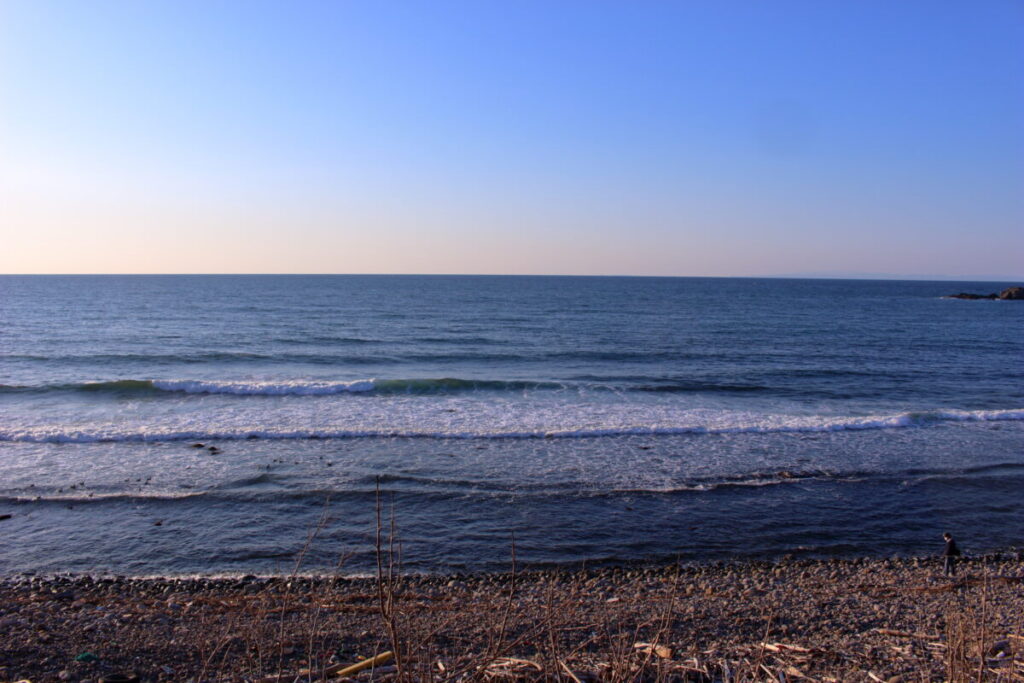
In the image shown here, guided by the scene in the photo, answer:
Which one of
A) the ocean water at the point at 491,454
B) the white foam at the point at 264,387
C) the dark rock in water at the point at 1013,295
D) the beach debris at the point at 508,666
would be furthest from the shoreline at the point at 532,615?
the dark rock in water at the point at 1013,295

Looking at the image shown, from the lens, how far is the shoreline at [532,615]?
244 inches

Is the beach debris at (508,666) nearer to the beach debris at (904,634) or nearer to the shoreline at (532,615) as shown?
the shoreline at (532,615)

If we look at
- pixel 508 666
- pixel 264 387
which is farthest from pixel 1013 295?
pixel 508 666

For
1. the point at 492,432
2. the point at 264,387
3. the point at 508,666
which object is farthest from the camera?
the point at 264,387

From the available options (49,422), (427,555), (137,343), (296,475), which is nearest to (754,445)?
(427,555)

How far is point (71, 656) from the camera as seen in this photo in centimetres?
666

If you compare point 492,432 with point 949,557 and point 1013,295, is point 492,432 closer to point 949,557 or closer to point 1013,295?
point 949,557

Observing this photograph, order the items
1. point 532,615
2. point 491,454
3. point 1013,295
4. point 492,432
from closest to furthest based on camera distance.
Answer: point 532,615, point 491,454, point 492,432, point 1013,295

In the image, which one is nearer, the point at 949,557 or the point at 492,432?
the point at 949,557

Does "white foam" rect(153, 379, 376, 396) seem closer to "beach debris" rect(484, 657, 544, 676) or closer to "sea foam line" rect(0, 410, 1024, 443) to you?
"sea foam line" rect(0, 410, 1024, 443)

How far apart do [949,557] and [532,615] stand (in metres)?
6.75

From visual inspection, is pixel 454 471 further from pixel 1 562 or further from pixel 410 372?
pixel 410 372

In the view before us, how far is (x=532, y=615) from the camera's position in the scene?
7.37 m

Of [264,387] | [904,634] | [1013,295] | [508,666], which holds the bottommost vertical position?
[904,634]
